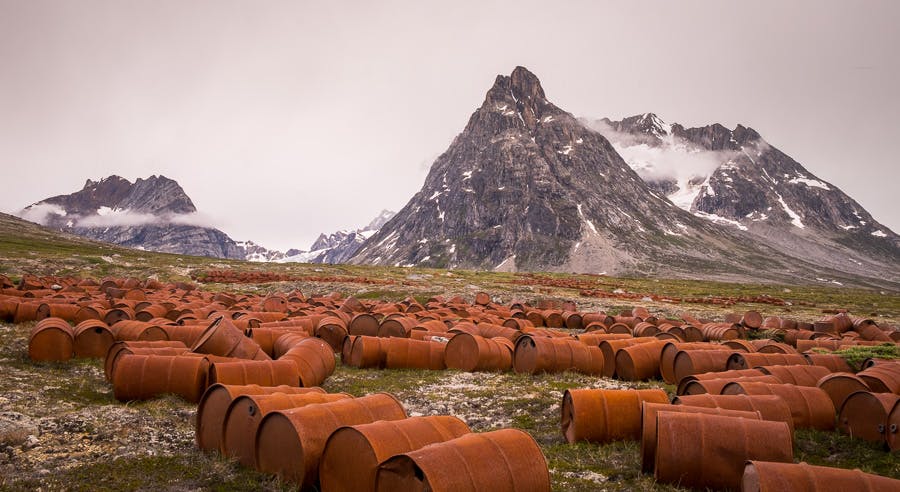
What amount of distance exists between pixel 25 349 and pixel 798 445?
19224mm

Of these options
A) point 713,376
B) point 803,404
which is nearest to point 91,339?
point 713,376

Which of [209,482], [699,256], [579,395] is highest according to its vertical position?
[699,256]

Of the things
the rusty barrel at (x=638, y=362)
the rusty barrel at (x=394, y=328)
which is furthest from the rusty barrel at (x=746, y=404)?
the rusty barrel at (x=394, y=328)

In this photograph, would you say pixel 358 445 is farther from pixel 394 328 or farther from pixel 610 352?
pixel 394 328

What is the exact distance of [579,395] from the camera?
9102 mm

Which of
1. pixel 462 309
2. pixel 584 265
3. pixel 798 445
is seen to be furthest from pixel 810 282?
pixel 798 445

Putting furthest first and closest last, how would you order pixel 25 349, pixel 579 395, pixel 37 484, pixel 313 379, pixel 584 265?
pixel 584 265, pixel 25 349, pixel 313 379, pixel 579 395, pixel 37 484

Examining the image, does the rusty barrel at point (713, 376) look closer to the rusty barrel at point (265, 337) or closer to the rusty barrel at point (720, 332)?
the rusty barrel at point (720, 332)

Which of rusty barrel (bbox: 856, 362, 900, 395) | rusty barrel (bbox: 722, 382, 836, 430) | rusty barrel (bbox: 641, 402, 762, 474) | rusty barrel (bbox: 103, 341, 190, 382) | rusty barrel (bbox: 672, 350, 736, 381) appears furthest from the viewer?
rusty barrel (bbox: 672, 350, 736, 381)

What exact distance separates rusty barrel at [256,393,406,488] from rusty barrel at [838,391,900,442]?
8.62 metres

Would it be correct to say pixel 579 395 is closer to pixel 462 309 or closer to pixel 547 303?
pixel 462 309

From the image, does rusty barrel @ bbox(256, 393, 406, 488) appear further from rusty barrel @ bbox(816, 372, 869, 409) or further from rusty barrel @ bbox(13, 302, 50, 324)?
rusty barrel @ bbox(13, 302, 50, 324)

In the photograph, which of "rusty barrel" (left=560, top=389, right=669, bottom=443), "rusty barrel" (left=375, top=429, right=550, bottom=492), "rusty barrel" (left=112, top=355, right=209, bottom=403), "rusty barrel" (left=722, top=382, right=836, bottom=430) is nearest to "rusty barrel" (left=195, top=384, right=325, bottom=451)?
"rusty barrel" (left=112, top=355, right=209, bottom=403)

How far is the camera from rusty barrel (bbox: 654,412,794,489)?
689 centimetres
